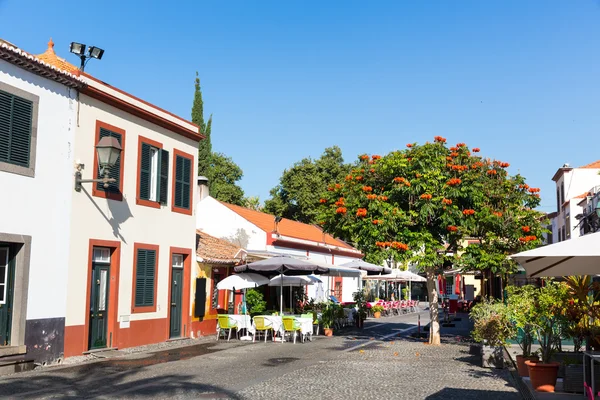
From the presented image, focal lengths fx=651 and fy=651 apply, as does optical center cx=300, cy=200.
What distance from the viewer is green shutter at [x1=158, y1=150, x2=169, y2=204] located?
1827 centimetres

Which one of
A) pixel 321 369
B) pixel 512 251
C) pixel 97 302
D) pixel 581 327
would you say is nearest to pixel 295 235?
pixel 512 251

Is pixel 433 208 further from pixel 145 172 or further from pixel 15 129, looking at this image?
pixel 15 129

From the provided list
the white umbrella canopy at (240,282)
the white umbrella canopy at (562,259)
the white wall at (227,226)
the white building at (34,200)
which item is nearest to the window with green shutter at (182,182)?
the white umbrella canopy at (240,282)

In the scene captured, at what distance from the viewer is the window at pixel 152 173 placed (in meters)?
17.4

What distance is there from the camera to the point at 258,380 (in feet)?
37.5

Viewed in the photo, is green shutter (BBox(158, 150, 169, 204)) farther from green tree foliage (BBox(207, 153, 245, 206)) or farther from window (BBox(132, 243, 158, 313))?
green tree foliage (BBox(207, 153, 245, 206))

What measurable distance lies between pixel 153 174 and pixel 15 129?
5.40 metres

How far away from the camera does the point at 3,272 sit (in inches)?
508

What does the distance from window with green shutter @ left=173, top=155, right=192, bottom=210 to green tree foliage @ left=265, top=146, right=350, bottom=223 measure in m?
28.3

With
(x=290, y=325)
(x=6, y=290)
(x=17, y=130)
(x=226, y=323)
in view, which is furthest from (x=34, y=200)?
(x=290, y=325)

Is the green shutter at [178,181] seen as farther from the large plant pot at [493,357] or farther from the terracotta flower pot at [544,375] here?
the terracotta flower pot at [544,375]

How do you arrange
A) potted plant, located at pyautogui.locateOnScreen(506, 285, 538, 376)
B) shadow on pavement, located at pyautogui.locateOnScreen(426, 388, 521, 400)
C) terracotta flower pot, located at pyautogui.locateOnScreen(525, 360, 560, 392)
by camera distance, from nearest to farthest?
shadow on pavement, located at pyautogui.locateOnScreen(426, 388, 521, 400), terracotta flower pot, located at pyautogui.locateOnScreen(525, 360, 560, 392), potted plant, located at pyautogui.locateOnScreen(506, 285, 538, 376)

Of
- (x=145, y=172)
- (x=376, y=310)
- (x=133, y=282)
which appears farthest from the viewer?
(x=376, y=310)

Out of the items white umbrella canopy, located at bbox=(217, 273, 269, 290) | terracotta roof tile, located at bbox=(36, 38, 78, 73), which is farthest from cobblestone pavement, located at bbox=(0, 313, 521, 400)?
terracotta roof tile, located at bbox=(36, 38, 78, 73)
